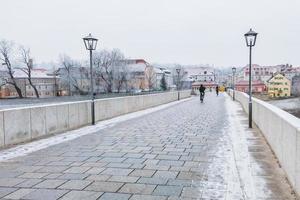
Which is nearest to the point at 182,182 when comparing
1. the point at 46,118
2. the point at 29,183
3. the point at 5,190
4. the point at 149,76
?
the point at 29,183

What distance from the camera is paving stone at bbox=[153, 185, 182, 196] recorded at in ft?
16.2

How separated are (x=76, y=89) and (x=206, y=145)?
2948 inches

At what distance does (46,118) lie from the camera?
10609 millimetres

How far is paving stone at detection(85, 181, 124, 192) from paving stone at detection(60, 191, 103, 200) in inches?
6.6

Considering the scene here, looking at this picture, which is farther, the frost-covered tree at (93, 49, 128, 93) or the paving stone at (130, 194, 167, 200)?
the frost-covered tree at (93, 49, 128, 93)

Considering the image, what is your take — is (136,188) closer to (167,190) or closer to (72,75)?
(167,190)

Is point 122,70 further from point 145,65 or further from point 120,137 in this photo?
point 120,137

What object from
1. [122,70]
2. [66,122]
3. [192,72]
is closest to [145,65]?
[122,70]

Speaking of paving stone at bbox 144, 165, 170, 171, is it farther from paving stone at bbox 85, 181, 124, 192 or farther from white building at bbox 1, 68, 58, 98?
white building at bbox 1, 68, 58, 98

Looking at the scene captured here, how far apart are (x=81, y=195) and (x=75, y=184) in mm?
567

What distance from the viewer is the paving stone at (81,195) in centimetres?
477

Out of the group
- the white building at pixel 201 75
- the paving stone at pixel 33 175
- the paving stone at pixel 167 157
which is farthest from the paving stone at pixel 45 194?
the white building at pixel 201 75

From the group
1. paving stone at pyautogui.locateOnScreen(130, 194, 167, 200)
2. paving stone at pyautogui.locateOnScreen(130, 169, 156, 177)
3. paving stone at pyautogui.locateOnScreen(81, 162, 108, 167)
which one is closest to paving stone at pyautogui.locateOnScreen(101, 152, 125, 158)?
paving stone at pyautogui.locateOnScreen(81, 162, 108, 167)

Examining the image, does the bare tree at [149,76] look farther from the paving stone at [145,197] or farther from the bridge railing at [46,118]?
the paving stone at [145,197]
